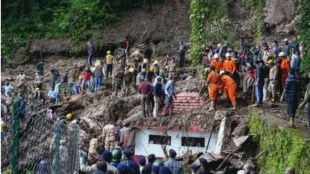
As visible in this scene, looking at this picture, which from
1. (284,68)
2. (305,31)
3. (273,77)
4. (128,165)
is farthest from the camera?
(284,68)

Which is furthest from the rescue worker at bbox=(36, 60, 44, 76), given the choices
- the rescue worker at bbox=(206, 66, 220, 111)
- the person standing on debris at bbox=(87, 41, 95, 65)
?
the rescue worker at bbox=(206, 66, 220, 111)

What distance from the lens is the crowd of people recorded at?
492 inches

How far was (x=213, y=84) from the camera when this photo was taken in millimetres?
21000

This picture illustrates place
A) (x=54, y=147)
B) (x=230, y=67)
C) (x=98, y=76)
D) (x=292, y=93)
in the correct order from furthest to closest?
1. (x=98, y=76)
2. (x=230, y=67)
3. (x=292, y=93)
4. (x=54, y=147)

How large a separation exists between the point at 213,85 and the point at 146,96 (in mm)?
2535

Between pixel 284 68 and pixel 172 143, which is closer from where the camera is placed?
pixel 284 68

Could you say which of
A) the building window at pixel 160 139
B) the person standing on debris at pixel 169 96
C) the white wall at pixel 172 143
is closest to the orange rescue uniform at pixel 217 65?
the person standing on debris at pixel 169 96

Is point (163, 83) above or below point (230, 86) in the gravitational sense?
below

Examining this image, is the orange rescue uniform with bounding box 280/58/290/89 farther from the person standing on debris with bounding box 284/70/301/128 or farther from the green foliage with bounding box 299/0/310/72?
the person standing on debris with bounding box 284/70/301/128

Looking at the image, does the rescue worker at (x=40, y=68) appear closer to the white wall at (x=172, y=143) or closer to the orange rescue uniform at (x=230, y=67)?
the white wall at (x=172, y=143)

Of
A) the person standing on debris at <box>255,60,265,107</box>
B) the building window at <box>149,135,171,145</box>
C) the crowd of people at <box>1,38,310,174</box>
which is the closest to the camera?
the crowd of people at <box>1,38,310,174</box>

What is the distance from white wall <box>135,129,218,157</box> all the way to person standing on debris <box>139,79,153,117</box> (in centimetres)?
119

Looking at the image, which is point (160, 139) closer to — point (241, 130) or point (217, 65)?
point (241, 130)

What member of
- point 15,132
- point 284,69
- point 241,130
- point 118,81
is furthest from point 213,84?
point 15,132
